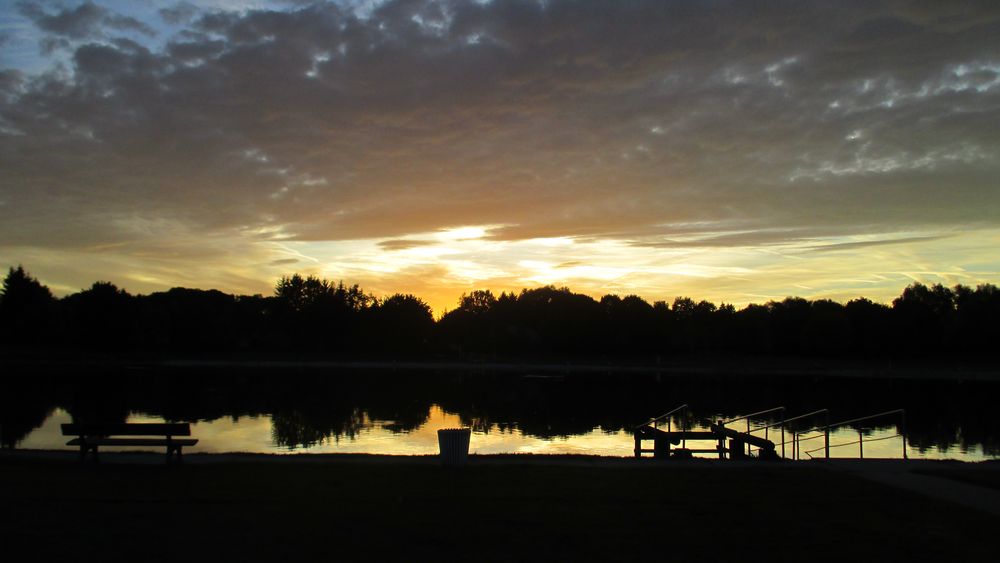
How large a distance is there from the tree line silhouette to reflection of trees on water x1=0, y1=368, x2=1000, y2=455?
1833 inches

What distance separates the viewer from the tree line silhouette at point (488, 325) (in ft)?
307

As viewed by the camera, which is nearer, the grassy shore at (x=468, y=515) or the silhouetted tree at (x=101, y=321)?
the grassy shore at (x=468, y=515)

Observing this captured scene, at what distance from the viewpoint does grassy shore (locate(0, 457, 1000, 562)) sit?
7.66m

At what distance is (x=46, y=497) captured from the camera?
32.6ft

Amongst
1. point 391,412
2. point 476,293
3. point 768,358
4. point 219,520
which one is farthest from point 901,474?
point 476,293

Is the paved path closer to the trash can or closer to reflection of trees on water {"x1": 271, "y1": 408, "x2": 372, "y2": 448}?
the trash can

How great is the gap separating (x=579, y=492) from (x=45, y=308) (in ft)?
312

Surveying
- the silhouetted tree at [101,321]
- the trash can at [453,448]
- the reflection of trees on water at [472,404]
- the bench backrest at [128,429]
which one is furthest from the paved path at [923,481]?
the silhouetted tree at [101,321]

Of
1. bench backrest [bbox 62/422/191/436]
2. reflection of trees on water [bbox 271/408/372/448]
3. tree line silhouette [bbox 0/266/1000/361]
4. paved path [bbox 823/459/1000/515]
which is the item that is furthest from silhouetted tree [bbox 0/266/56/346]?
paved path [bbox 823/459/1000/515]

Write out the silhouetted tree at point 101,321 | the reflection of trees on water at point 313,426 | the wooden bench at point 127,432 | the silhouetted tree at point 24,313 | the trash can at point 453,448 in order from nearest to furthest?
the trash can at point 453,448
the wooden bench at point 127,432
the reflection of trees on water at point 313,426
the silhouetted tree at point 24,313
the silhouetted tree at point 101,321

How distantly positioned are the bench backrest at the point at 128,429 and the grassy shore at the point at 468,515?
0.89 m

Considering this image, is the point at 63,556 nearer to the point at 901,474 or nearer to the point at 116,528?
the point at 116,528

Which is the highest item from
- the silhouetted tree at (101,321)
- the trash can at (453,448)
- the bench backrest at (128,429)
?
the silhouetted tree at (101,321)

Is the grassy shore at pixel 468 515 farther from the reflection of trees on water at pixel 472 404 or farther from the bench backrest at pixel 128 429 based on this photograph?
the reflection of trees on water at pixel 472 404
